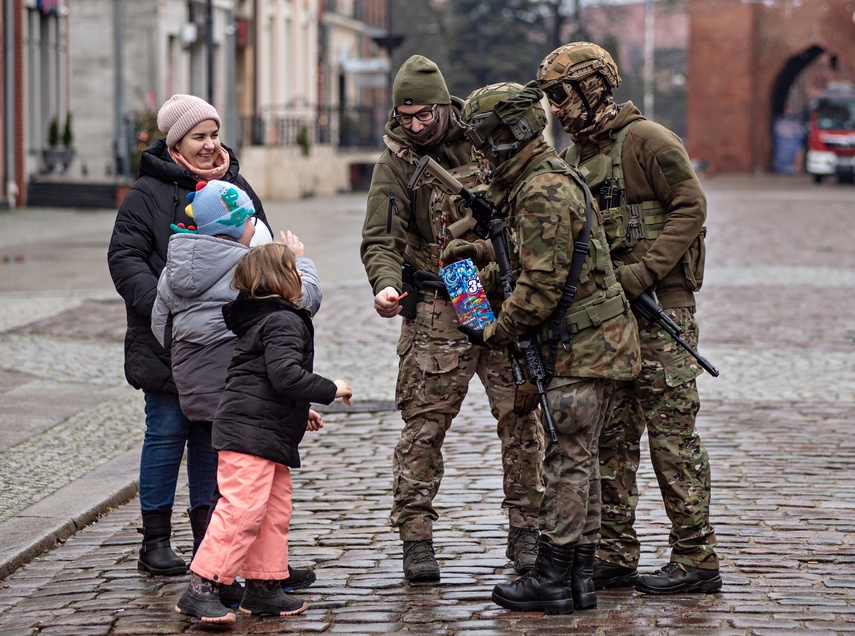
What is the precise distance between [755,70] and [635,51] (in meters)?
69.9

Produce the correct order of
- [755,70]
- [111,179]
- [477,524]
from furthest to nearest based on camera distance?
[755,70]
[111,179]
[477,524]

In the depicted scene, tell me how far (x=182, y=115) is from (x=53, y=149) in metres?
25.1

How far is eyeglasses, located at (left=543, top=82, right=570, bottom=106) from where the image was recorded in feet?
16.2

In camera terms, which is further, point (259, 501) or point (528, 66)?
point (528, 66)

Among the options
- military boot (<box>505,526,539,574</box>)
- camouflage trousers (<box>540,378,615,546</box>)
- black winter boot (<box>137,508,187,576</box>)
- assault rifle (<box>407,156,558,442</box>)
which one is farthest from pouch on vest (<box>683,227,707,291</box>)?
black winter boot (<box>137,508,187,576</box>)

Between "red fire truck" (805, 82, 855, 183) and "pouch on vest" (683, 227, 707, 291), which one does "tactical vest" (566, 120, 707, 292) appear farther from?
"red fire truck" (805, 82, 855, 183)

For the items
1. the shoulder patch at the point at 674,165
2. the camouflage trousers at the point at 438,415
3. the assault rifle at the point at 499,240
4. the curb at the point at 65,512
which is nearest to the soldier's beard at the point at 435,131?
the assault rifle at the point at 499,240

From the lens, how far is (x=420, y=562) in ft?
17.3

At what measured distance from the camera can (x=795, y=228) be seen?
86.4 feet

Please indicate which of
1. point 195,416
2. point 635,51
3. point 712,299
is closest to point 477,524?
point 195,416

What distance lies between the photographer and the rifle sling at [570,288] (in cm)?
471

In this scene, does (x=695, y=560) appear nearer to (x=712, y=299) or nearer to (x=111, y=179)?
(x=712, y=299)

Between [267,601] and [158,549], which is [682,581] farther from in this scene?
[158,549]

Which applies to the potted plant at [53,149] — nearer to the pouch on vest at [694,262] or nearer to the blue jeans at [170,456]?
the blue jeans at [170,456]
